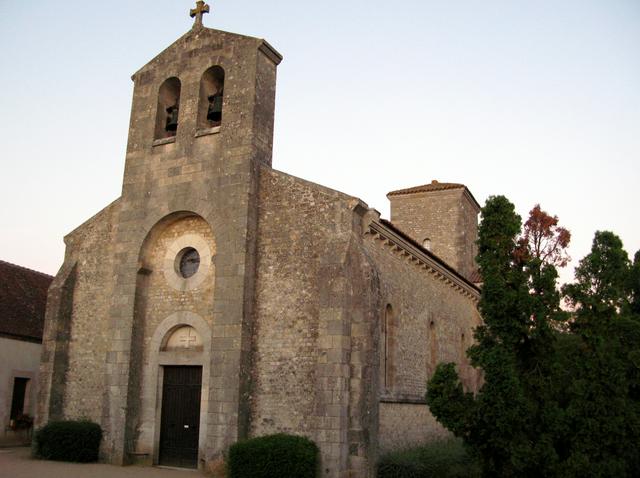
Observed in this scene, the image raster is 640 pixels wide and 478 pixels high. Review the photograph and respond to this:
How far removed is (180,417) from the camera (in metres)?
15.2

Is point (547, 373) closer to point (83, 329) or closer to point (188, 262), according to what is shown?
point (188, 262)

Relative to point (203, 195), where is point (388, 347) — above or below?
below

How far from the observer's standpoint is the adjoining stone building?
1959 centimetres

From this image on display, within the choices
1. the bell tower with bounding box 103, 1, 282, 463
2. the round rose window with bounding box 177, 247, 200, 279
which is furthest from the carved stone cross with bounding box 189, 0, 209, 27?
the round rose window with bounding box 177, 247, 200, 279

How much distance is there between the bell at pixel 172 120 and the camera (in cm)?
1719

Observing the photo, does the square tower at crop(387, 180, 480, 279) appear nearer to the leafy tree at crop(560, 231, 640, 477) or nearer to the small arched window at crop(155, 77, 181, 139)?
the small arched window at crop(155, 77, 181, 139)

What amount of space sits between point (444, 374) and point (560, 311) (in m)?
2.27

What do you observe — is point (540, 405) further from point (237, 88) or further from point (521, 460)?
point (237, 88)

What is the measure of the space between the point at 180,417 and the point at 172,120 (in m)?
8.02

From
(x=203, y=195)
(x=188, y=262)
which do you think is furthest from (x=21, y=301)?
(x=203, y=195)

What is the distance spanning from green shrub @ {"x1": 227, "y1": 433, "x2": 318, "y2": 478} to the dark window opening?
10.9 m

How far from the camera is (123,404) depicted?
15289 mm

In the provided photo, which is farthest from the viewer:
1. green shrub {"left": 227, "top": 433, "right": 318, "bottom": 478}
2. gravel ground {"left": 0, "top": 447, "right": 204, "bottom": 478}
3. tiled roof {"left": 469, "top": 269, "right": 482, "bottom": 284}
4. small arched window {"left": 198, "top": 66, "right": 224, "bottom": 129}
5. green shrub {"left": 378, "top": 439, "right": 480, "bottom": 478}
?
tiled roof {"left": 469, "top": 269, "right": 482, "bottom": 284}

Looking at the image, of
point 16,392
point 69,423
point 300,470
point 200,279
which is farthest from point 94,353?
point 300,470
